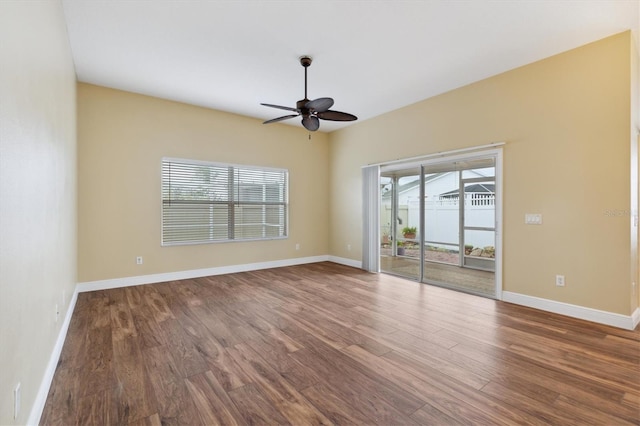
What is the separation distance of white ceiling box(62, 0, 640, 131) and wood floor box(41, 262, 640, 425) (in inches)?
123

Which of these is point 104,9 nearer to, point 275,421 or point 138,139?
point 138,139

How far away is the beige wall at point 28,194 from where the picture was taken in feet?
4.17

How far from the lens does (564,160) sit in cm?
357

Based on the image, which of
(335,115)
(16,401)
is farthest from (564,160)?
(16,401)

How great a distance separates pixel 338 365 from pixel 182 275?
386cm

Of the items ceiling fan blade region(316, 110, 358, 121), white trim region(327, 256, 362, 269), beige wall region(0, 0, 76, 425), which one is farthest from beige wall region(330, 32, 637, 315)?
beige wall region(0, 0, 76, 425)

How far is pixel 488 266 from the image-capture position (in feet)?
15.4

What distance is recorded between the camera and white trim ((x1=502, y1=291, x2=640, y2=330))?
3.17 metres

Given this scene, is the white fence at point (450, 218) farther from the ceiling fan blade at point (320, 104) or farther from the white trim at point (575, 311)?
the ceiling fan blade at point (320, 104)

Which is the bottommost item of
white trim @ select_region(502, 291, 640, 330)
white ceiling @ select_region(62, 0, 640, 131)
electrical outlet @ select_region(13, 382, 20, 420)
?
white trim @ select_region(502, 291, 640, 330)

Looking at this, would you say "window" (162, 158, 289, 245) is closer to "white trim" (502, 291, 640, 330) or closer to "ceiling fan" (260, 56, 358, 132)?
"ceiling fan" (260, 56, 358, 132)

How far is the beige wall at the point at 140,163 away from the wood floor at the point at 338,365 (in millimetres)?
953

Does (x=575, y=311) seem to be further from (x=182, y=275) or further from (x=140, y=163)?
(x=140, y=163)

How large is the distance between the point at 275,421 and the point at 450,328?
2156mm
